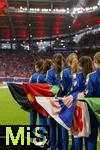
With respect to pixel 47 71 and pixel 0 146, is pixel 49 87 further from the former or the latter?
pixel 0 146

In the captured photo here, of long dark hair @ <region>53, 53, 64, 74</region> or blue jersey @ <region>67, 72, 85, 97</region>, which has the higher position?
long dark hair @ <region>53, 53, 64, 74</region>

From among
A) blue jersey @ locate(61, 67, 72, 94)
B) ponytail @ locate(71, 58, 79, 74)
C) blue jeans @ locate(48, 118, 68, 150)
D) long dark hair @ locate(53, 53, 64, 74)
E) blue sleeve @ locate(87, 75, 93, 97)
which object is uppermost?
long dark hair @ locate(53, 53, 64, 74)

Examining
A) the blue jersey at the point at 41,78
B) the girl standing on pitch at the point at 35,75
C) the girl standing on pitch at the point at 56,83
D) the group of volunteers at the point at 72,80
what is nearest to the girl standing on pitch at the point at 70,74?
the group of volunteers at the point at 72,80

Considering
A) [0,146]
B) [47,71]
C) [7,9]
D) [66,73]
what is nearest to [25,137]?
[0,146]

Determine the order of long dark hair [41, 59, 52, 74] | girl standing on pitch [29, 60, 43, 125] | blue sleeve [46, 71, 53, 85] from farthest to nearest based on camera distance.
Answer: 1. girl standing on pitch [29, 60, 43, 125]
2. long dark hair [41, 59, 52, 74]
3. blue sleeve [46, 71, 53, 85]

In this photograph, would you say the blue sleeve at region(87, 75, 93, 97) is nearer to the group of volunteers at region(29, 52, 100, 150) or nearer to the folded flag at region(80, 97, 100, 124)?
the group of volunteers at region(29, 52, 100, 150)

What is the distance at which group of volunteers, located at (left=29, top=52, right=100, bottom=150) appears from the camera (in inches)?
273

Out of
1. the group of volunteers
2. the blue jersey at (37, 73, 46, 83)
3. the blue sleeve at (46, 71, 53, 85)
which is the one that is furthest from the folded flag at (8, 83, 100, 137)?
the blue jersey at (37, 73, 46, 83)

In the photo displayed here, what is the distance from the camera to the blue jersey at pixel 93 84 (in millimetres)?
6898

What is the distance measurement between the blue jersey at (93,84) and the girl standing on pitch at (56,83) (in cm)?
134

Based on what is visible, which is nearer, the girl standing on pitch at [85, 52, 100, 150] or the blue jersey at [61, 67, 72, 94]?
the girl standing on pitch at [85, 52, 100, 150]

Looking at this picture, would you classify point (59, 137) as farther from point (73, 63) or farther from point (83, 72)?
point (83, 72)

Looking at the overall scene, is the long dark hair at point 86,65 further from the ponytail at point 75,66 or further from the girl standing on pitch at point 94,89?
the ponytail at point 75,66

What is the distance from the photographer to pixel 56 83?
8.59m
